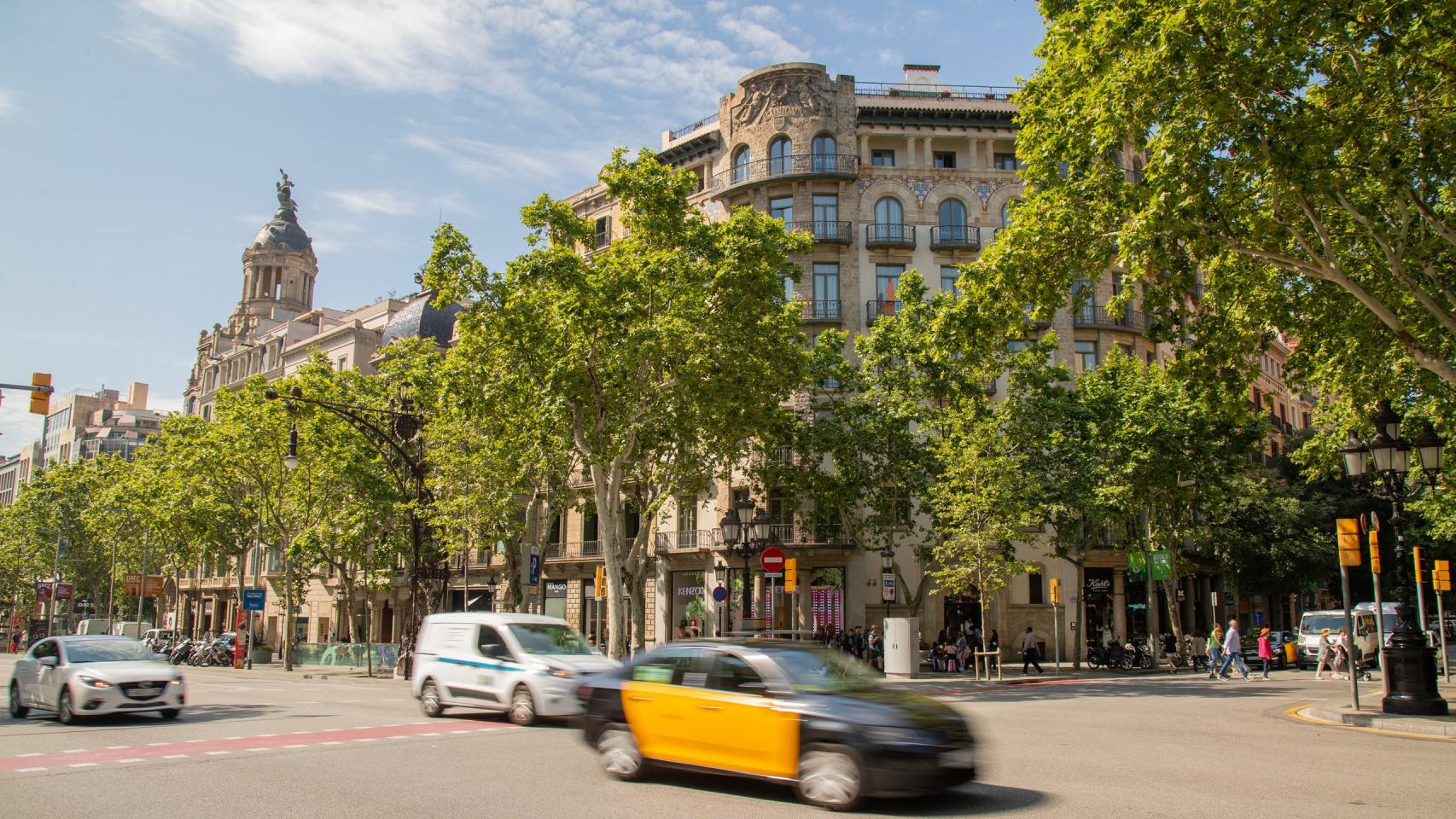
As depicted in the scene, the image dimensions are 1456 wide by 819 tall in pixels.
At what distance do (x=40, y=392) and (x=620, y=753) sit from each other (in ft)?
46.6

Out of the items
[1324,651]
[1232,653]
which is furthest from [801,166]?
[1324,651]

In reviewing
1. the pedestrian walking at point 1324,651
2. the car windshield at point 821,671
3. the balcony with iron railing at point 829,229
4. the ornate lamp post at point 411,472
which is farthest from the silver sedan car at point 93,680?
the balcony with iron railing at point 829,229

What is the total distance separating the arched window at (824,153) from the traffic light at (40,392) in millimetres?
33466

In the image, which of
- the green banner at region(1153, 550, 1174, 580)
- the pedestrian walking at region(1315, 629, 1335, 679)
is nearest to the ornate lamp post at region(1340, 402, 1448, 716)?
the pedestrian walking at region(1315, 629, 1335, 679)

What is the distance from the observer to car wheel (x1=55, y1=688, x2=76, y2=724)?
15.0 meters

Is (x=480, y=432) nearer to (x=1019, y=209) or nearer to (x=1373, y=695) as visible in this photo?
(x=1019, y=209)

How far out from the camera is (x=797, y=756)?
8648 millimetres

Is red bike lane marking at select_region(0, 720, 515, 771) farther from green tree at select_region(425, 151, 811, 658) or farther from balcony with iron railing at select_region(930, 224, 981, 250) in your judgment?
balcony with iron railing at select_region(930, 224, 981, 250)

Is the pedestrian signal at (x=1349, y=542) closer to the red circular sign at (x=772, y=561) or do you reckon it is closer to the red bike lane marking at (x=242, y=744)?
the red circular sign at (x=772, y=561)

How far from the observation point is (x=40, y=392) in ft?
59.9

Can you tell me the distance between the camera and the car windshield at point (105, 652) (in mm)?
15766

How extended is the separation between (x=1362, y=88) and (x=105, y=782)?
1800cm

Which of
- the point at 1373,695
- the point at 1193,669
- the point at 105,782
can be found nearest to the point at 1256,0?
the point at 1373,695

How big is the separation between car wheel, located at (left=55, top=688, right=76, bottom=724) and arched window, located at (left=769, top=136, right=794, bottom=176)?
120 feet
